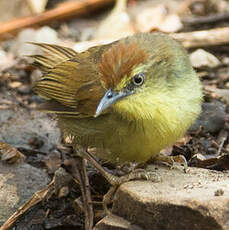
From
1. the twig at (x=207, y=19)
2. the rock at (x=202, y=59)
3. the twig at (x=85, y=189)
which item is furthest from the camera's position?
the twig at (x=207, y=19)

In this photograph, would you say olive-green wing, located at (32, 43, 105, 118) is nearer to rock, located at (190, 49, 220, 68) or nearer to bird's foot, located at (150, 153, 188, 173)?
bird's foot, located at (150, 153, 188, 173)

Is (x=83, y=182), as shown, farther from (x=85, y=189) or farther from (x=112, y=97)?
(x=112, y=97)

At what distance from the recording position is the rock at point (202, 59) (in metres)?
6.74

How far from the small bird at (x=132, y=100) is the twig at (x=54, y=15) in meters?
3.11

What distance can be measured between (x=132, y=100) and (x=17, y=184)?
1507mm

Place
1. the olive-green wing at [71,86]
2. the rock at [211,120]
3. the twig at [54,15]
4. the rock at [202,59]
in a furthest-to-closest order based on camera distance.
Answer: the twig at [54,15] < the rock at [202,59] < the rock at [211,120] < the olive-green wing at [71,86]

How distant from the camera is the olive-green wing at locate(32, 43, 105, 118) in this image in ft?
15.7

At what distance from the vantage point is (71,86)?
16.7 feet

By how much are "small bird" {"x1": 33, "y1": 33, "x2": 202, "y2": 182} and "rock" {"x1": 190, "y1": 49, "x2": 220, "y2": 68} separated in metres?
1.96

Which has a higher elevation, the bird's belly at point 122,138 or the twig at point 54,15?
the twig at point 54,15

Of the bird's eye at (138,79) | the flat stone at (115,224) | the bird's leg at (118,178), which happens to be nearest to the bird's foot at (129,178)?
the bird's leg at (118,178)

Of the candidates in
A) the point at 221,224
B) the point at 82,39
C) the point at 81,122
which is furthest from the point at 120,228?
the point at 82,39

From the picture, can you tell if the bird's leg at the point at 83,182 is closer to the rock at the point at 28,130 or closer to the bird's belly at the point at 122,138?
the bird's belly at the point at 122,138

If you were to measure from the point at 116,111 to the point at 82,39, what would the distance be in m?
3.76
